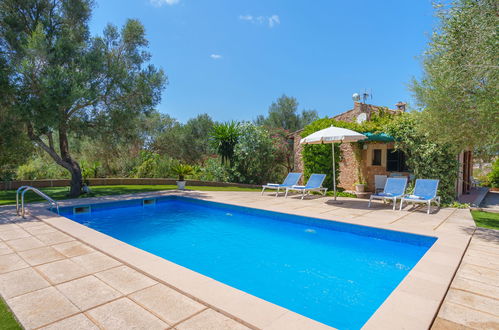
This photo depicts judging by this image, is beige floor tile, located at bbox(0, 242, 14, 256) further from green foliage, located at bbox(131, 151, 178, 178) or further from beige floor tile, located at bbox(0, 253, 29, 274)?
green foliage, located at bbox(131, 151, 178, 178)

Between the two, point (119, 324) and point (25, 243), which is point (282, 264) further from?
point (25, 243)

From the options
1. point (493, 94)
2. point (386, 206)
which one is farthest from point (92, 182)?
→ point (493, 94)

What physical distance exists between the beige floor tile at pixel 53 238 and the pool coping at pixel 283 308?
1.32 feet

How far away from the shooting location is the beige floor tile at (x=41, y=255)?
427 cm

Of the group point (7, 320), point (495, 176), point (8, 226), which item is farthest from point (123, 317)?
point (495, 176)

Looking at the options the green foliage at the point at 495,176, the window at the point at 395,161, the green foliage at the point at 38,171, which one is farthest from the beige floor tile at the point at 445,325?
the green foliage at the point at 495,176

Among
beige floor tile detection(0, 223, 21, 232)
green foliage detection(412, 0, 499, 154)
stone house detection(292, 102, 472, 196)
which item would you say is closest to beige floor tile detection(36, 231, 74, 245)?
beige floor tile detection(0, 223, 21, 232)

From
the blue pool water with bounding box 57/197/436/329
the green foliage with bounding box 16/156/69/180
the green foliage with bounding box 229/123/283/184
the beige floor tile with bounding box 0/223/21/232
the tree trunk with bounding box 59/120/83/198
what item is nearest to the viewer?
the blue pool water with bounding box 57/197/436/329

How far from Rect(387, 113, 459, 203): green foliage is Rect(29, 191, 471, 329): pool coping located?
526cm

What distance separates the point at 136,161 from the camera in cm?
1955

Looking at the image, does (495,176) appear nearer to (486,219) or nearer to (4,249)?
(486,219)

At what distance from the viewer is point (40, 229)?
20.3ft

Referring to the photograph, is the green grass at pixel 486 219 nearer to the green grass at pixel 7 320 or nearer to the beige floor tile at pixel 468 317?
the beige floor tile at pixel 468 317

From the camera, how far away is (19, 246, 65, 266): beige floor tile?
4.27m
